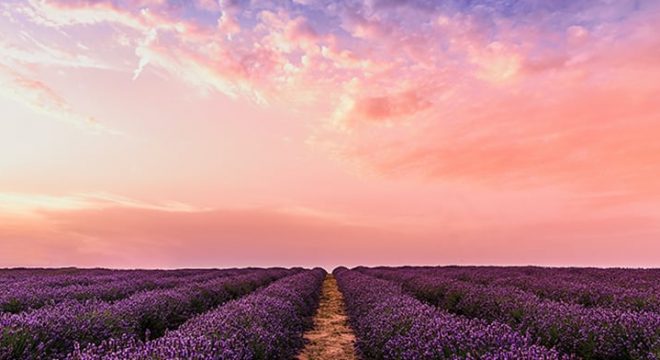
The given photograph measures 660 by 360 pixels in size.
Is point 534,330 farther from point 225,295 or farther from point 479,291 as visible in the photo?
point 225,295

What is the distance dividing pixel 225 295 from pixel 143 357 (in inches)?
448

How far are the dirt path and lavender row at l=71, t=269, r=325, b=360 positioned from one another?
0.27m

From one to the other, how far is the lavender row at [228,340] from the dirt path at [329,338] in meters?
0.27

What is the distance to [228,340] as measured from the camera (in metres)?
5.22

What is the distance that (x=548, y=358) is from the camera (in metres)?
4.14

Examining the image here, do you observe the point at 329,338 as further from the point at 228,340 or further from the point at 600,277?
the point at 600,277

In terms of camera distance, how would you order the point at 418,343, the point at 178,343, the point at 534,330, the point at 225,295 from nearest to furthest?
the point at 178,343 → the point at 418,343 → the point at 534,330 → the point at 225,295

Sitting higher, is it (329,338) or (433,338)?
(433,338)

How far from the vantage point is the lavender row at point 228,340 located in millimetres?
4430

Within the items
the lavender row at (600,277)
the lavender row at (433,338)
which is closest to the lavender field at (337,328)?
the lavender row at (433,338)

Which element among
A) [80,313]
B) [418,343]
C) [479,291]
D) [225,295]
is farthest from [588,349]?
→ [225,295]

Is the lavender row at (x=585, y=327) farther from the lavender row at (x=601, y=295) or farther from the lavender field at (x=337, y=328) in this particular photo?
the lavender row at (x=601, y=295)

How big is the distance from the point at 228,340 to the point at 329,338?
6.10 metres

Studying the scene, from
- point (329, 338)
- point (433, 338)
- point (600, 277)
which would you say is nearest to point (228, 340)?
point (433, 338)
